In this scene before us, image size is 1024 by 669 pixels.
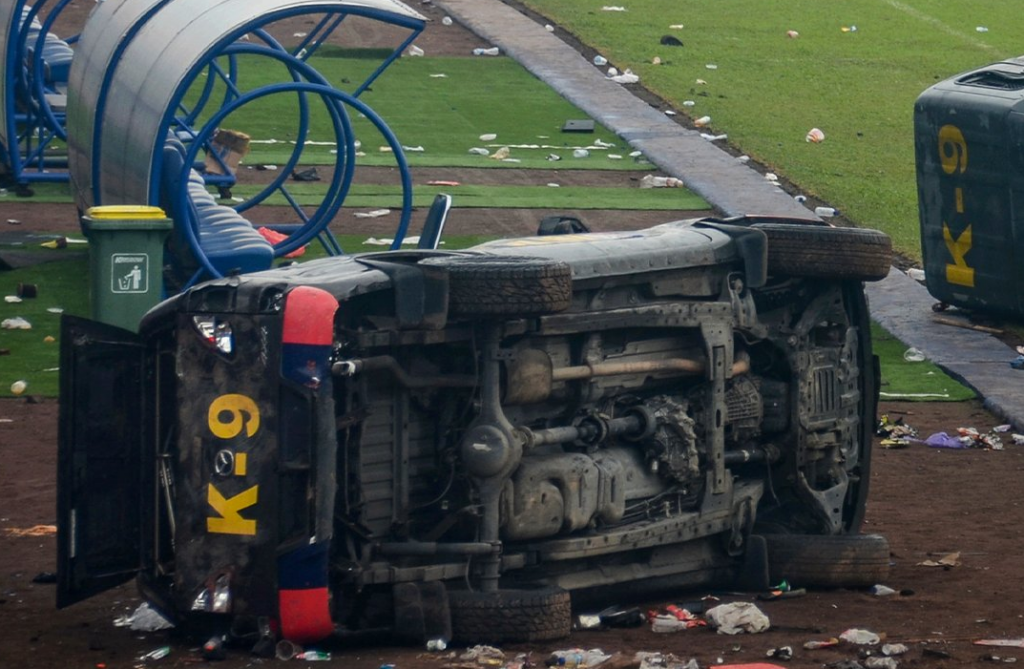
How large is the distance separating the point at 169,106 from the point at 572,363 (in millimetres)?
6932

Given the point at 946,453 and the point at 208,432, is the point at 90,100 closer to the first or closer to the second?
the point at 946,453

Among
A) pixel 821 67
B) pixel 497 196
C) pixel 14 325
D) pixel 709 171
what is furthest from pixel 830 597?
pixel 821 67

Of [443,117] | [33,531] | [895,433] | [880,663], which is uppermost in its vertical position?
[443,117]

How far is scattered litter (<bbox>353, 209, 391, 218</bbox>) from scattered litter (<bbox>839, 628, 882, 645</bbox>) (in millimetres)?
11663

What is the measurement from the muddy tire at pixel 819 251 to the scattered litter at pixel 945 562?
4.87ft

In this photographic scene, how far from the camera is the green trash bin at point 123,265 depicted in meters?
13.0

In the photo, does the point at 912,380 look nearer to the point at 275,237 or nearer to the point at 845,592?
the point at 845,592

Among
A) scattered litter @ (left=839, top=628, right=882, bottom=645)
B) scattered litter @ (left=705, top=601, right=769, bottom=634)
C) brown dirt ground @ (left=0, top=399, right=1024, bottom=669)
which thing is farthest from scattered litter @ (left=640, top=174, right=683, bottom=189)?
scattered litter @ (left=839, top=628, right=882, bottom=645)

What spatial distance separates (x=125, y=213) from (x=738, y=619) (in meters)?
6.89

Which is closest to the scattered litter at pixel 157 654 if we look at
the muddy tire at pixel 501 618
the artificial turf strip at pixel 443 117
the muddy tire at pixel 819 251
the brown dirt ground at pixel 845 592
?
the brown dirt ground at pixel 845 592

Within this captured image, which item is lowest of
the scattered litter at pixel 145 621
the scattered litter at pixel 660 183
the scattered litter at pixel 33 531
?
the scattered litter at pixel 33 531

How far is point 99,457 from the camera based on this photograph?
7508 millimetres

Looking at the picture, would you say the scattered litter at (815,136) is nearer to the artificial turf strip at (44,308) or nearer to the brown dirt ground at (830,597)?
the artificial turf strip at (44,308)

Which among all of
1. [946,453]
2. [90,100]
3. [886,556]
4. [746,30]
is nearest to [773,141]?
[746,30]
